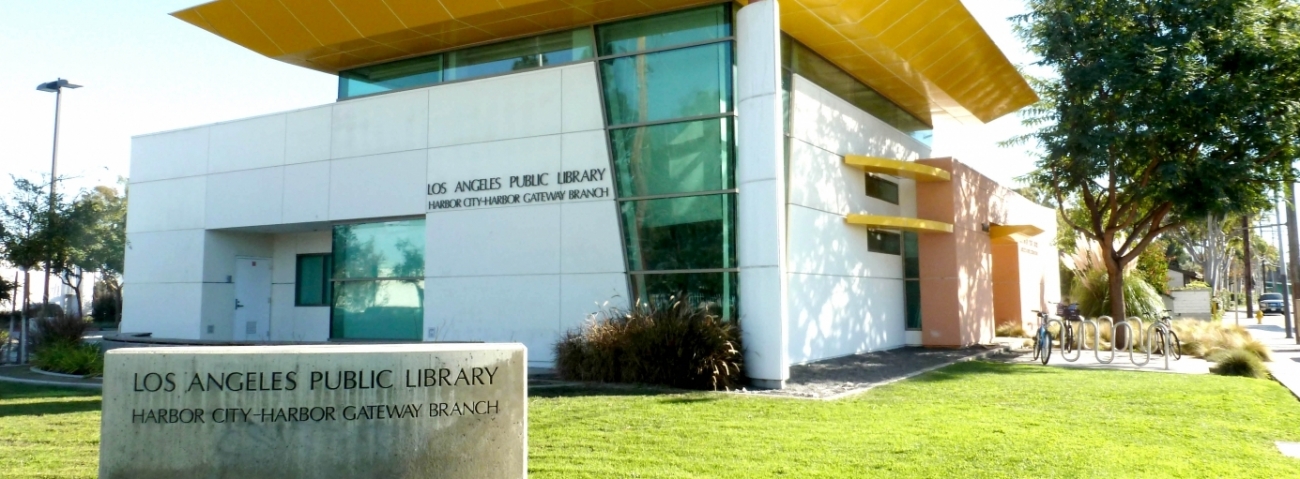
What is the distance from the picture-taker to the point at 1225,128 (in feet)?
57.2

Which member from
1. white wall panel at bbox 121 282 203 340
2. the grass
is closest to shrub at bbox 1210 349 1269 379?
the grass

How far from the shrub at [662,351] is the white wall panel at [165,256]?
35.6ft

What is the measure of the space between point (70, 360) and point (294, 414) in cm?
1251

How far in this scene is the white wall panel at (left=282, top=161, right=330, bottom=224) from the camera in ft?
59.5

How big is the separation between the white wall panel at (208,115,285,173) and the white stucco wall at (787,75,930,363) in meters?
10.8

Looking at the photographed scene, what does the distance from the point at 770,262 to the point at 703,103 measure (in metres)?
2.95

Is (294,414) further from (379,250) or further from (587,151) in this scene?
(379,250)

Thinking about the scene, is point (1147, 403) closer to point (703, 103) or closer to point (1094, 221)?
point (703, 103)

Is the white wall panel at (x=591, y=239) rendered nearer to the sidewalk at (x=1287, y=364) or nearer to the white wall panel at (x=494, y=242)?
the white wall panel at (x=494, y=242)

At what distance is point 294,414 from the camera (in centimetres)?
548

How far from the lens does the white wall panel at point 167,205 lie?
19922 millimetres

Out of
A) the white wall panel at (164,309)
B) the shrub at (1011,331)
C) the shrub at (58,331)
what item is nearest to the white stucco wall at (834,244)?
the shrub at (1011,331)

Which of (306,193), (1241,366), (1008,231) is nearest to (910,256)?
(1008,231)

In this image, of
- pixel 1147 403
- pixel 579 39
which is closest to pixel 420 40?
pixel 579 39
